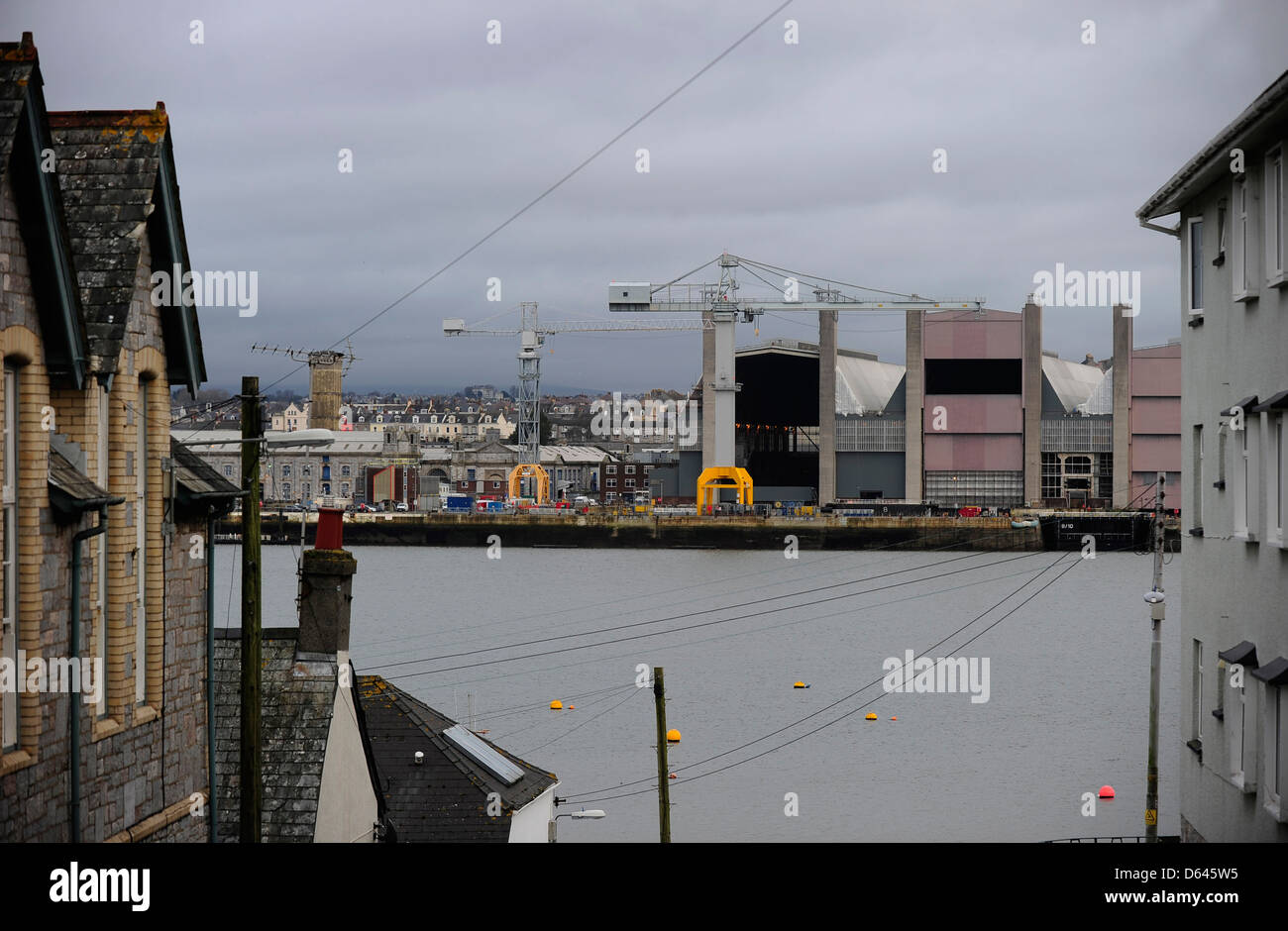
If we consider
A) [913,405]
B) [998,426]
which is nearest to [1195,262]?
[913,405]

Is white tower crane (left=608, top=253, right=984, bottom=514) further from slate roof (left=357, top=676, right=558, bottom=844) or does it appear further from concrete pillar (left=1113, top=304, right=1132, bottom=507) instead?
slate roof (left=357, top=676, right=558, bottom=844)

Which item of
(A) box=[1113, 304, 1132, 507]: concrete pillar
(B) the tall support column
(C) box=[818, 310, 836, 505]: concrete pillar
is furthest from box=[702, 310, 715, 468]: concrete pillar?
(A) box=[1113, 304, 1132, 507]: concrete pillar

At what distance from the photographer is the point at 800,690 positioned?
33.7 meters

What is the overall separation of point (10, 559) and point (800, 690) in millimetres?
28834

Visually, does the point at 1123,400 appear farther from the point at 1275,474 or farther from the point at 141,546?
the point at 141,546

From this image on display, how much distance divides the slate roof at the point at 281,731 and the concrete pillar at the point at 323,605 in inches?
4.0

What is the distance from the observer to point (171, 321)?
→ 8.09 meters

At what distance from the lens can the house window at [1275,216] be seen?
9367 millimetres

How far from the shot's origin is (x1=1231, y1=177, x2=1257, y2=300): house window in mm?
10258

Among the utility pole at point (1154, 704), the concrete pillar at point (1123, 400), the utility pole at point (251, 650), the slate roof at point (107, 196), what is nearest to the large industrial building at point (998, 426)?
the concrete pillar at point (1123, 400)

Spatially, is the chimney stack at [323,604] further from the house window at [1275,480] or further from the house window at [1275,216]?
the house window at [1275,216]
